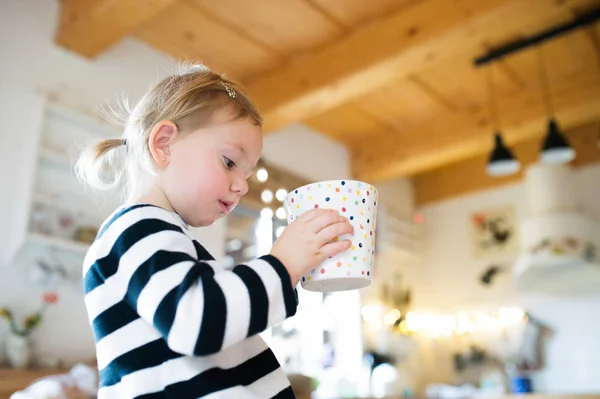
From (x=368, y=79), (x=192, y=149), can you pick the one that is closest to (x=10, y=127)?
(x=368, y=79)

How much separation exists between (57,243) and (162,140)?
1.91 meters

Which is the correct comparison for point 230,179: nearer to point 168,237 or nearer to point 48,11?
point 168,237

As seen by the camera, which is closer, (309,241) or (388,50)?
(309,241)

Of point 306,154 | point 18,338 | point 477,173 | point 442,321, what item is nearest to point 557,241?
point 477,173

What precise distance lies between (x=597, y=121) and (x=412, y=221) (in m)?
1.74

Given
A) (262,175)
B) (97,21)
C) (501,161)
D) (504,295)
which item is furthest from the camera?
(504,295)

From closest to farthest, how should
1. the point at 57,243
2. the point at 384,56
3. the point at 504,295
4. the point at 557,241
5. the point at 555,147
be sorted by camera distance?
1. the point at 57,243
2. the point at 384,56
3. the point at 555,147
4. the point at 557,241
5. the point at 504,295

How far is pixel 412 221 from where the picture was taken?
544 cm

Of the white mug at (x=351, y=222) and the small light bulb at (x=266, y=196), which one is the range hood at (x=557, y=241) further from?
the white mug at (x=351, y=222)

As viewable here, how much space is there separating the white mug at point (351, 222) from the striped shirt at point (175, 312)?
0.30 feet

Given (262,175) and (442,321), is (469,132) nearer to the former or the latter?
(262,175)

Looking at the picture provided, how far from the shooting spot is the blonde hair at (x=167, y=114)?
2.77 ft

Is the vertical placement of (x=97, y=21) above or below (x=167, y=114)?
above

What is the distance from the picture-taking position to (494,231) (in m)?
5.07
